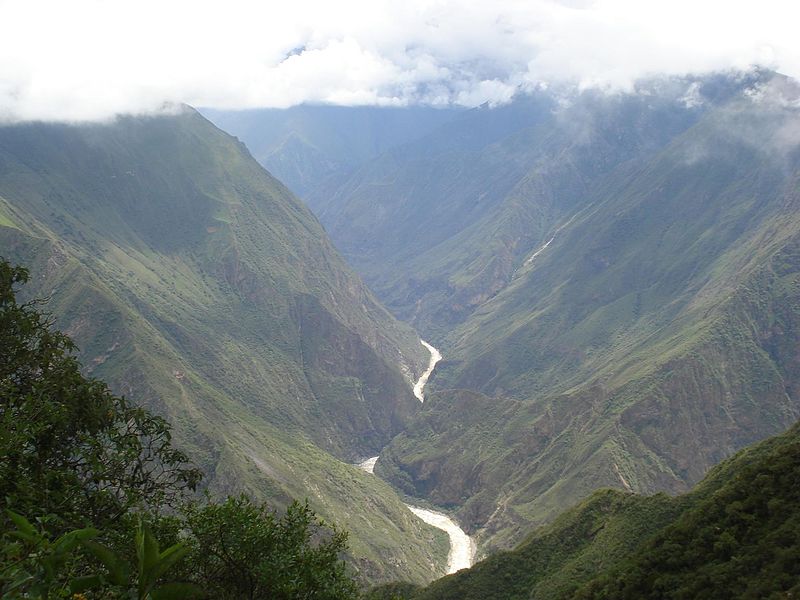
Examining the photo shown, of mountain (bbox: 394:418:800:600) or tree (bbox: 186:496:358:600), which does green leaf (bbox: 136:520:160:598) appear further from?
mountain (bbox: 394:418:800:600)

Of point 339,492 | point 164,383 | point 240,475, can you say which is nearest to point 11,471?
point 240,475

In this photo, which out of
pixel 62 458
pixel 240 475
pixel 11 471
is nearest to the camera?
pixel 11 471

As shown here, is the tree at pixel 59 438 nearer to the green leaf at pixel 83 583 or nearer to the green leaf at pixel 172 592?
the green leaf at pixel 83 583

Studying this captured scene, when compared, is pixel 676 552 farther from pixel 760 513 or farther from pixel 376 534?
pixel 376 534

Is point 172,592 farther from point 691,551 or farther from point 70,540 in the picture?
point 691,551

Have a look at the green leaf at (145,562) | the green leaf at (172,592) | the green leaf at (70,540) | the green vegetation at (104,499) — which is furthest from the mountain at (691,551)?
the green leaf at (70,540)

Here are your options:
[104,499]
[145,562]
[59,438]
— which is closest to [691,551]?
[104,499]
